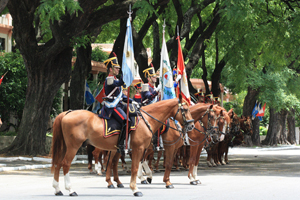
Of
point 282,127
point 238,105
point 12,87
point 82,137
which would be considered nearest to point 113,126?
point 82,137

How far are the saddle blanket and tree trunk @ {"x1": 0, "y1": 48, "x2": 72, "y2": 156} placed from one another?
997cm

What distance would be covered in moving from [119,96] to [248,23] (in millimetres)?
12501

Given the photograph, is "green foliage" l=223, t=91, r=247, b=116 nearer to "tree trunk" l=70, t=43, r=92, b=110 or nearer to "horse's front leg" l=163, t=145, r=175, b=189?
"tree trunk" l=70, t=43, r=92, b=110

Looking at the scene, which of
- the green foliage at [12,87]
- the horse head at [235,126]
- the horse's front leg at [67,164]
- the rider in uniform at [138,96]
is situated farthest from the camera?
the green foliage at [12,87]

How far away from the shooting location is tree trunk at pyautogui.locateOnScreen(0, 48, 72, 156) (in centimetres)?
1998

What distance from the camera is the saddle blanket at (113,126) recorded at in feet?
35.0

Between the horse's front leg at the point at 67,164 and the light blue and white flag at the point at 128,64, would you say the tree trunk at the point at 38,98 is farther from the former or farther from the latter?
the horse's front leg at the point at 67,164

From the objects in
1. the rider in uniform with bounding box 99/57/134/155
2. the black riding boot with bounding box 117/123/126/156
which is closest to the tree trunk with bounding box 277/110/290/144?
the rider in uniform with bounding box 99/57/134/155

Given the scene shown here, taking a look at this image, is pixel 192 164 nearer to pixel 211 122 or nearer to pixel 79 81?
pixel 211 122

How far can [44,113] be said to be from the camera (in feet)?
67.1

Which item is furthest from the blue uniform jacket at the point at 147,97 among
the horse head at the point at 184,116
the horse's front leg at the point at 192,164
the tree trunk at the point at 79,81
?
the tree trunk at the point at 79,81

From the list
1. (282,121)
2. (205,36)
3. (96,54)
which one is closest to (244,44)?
(205,36)

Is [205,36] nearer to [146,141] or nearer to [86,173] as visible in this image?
[86,173]

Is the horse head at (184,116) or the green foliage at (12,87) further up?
the green foliage at (12,87)
